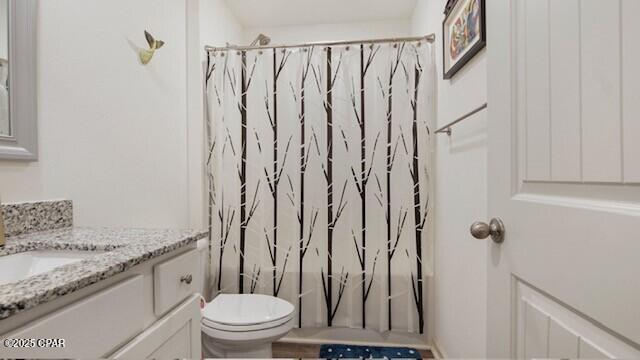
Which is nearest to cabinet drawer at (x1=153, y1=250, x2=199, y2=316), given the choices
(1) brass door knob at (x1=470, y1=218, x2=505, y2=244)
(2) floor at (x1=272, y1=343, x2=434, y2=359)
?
(1) brass door knob at (x1=470, y1=218, x2=505, y2=244)

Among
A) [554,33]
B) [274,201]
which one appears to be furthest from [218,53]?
[554,33]

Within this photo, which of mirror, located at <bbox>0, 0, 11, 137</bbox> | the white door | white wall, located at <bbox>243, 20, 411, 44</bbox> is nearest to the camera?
the white door

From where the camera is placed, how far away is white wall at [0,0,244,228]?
3.21 ft

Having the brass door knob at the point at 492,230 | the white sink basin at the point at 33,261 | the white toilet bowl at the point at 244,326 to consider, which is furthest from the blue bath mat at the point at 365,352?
the white sink basin at the point at 33,261

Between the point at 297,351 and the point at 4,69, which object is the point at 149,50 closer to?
the point at 4,69

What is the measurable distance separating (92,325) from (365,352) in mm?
1674

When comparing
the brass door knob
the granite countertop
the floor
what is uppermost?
the brass door knob

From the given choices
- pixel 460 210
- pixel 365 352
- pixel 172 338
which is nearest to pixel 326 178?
pixel 460 210

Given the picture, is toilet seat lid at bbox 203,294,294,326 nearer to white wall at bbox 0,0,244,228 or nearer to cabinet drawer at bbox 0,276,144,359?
white wall at bbox 0,0,244,228

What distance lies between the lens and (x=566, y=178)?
52 cm

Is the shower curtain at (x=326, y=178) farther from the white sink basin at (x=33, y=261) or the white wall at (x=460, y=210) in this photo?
the white sink basin at (x=33, y=261)

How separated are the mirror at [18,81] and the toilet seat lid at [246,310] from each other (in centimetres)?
97

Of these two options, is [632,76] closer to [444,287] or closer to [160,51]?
[444,287]

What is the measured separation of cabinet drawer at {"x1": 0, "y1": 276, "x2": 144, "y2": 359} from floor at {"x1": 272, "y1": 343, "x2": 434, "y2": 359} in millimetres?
1409
